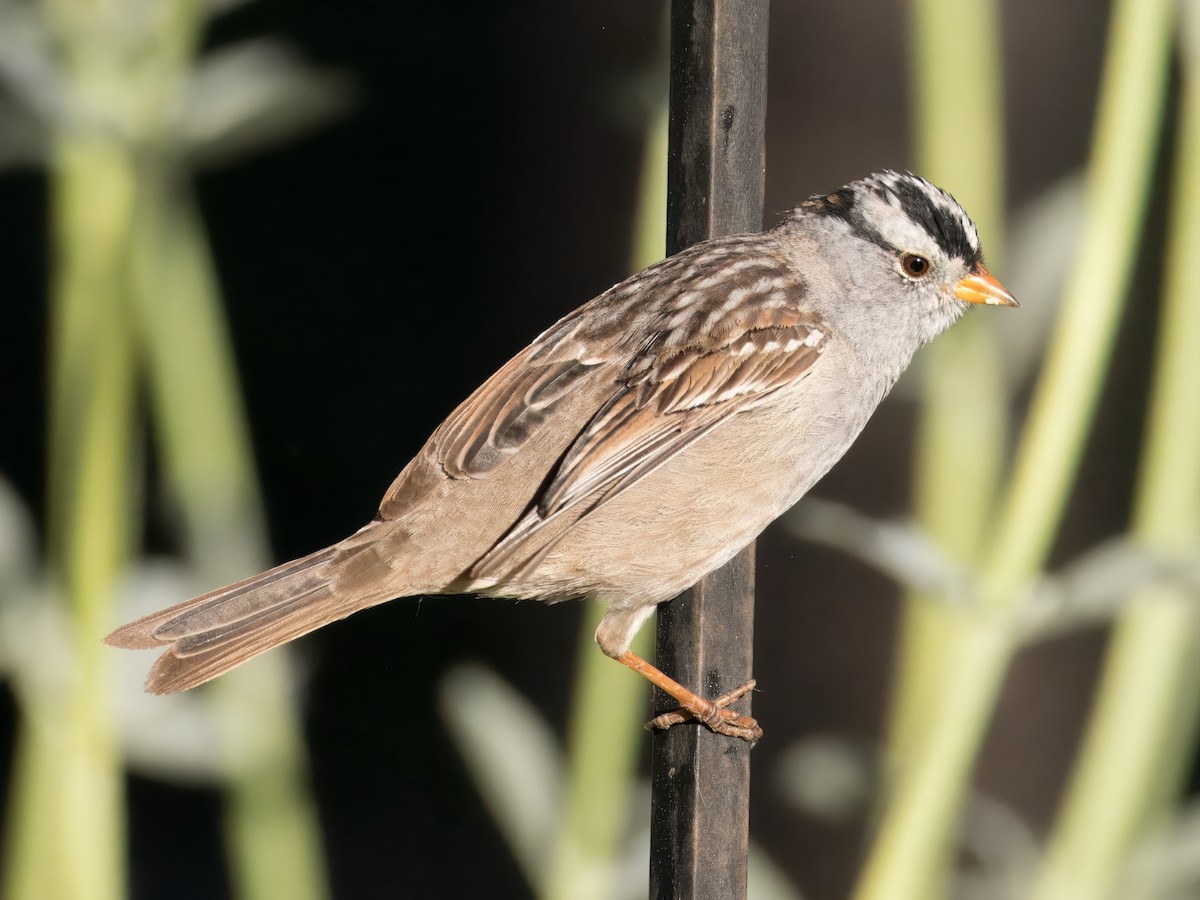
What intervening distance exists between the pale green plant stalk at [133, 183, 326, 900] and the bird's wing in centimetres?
123

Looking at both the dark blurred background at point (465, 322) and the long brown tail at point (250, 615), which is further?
the dark blurred background at point (465, 322)

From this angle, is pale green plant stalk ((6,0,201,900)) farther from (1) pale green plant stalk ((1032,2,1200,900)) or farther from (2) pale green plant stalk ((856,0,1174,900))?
(1) pale green plant stalk ((1032,2,1200,900))

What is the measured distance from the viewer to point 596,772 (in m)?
3.41

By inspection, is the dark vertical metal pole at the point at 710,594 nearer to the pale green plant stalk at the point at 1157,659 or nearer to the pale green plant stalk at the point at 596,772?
the pale green plant stalk at the point at 596,772

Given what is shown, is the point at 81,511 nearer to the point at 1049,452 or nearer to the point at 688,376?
the point at 688,376

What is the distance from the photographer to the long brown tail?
2193mm

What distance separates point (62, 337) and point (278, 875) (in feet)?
4.46

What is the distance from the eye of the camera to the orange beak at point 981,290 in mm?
2594

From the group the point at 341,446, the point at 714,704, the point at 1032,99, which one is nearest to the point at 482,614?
the point at 341,446

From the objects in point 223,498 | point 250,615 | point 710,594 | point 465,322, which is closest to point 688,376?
point 710,594

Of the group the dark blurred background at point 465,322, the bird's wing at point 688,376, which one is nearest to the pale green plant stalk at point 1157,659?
the dark blurred background at point 465,322

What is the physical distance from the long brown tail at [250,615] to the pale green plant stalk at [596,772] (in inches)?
44.3

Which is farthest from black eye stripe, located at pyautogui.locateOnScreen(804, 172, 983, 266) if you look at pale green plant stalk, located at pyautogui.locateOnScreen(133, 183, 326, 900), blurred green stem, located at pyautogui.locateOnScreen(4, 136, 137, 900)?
blurred green stem, located at pyautogui.locateOnScreen(4, 136, 137, 900)

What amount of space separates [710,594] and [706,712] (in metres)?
0.20
